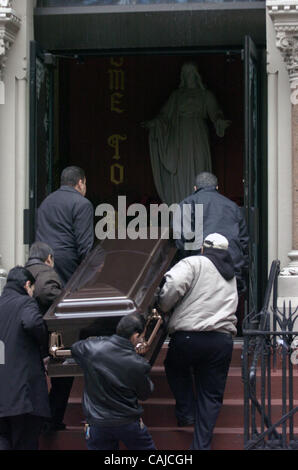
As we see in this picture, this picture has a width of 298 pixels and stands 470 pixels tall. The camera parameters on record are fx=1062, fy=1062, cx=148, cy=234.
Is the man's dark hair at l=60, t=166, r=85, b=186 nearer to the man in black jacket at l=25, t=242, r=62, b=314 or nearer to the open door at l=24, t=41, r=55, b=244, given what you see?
the open door at l=24, t=41, r=55, b=244

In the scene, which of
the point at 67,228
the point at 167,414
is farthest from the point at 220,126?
the point at 167,414

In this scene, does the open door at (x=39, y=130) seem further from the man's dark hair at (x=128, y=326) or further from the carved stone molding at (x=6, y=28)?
the man's dark hair at (x=128, y=326)

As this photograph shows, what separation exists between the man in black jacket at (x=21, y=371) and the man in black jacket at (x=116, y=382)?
0.50m

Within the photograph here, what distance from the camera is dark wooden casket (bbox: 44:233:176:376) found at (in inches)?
320

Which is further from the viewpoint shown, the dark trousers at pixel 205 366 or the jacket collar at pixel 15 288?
the dark trousers at pixel 205 366

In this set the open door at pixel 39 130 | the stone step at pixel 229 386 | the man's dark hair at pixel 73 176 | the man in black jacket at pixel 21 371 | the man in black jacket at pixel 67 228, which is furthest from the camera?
the open door at pixel 39 130

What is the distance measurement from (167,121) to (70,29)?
9.90ft

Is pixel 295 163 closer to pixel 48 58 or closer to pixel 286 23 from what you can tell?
pixel 286 23

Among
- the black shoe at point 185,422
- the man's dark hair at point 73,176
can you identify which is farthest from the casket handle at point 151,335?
the man's dark hair at point 73,176

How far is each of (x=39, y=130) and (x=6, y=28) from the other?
1094 millimetres

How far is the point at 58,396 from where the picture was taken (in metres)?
8.78

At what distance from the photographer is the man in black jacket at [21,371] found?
7.77 m
